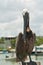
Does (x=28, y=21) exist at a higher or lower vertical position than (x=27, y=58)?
higher

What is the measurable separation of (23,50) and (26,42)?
9.2 inches

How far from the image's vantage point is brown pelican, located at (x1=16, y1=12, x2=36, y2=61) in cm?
766

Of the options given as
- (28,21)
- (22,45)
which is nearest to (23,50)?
(22,45)

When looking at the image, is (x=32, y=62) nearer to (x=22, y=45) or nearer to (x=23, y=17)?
Result: (x=22, y=45)

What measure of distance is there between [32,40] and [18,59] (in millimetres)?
656

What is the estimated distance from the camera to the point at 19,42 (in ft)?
25.4

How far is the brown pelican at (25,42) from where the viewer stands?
302 inches

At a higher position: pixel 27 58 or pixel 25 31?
pixel 25 31

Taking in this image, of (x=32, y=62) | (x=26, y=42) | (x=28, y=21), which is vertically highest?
(x=28, y=21)

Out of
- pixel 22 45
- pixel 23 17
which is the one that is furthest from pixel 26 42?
pixel 23 17

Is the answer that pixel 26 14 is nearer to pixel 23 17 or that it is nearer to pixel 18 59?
pixel 23 17

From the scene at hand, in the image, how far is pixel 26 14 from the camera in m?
7.77

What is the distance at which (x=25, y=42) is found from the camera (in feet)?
25.3

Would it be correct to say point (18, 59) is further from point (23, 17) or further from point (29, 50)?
point (23, 17)
